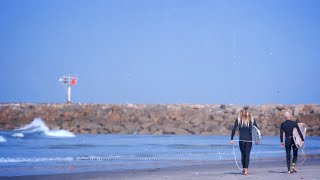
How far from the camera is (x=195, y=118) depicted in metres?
49.1

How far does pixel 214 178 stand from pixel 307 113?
37.5 metres

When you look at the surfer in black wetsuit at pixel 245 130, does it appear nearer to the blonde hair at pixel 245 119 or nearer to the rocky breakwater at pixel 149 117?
the blonde hair at pixel 245 119

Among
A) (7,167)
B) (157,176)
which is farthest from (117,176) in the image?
(7,167)

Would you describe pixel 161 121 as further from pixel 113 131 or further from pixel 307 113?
pixel 307 113

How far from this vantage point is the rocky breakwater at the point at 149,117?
46.2 m

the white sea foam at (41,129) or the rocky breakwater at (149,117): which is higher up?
the rocky breakwater at (149,117)

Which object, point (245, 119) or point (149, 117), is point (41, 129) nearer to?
point (149, 117)

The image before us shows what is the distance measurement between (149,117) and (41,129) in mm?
9225

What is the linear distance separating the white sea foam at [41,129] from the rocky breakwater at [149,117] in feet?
2.25

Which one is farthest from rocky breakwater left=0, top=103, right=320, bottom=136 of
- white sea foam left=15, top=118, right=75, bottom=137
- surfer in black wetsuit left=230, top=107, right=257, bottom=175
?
surfer in black wetsuit left=230, top=107, right=257, bottom=175

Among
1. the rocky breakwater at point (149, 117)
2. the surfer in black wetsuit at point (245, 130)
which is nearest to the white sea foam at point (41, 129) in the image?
the rocky breakwater at point (149, 117)

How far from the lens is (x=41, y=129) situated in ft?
151

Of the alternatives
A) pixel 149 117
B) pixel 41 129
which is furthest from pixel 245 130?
pixel 149 117

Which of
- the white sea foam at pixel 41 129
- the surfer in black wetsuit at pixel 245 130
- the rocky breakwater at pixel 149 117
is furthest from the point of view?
the rocky breakwater at pixel 149 117
